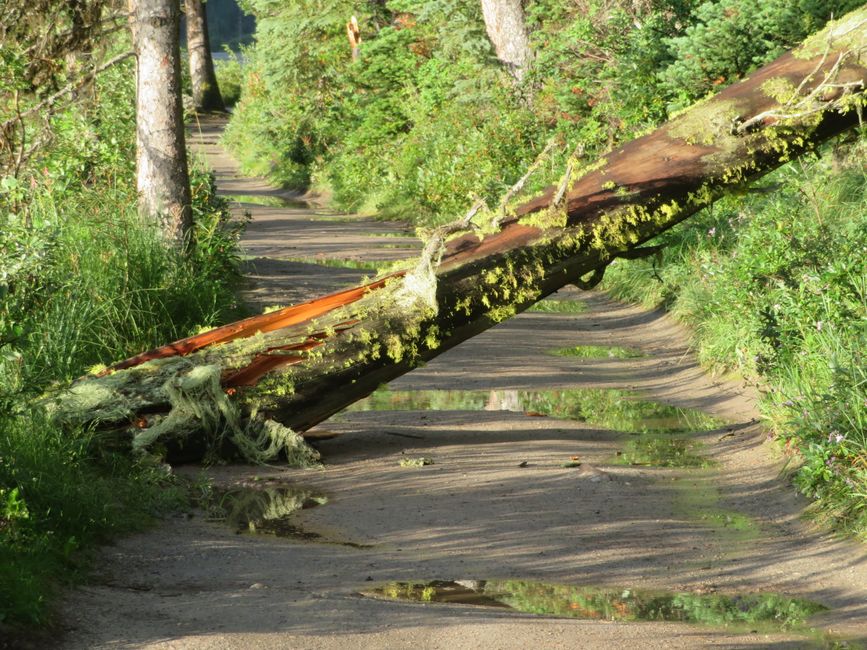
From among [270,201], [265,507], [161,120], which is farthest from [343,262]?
[270,201]

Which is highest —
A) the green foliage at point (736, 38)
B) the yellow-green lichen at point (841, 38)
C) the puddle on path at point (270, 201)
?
the green foliage at point (736, 38)

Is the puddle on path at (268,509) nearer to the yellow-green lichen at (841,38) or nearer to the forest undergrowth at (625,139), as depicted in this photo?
the forest undergrowth at (625,139)

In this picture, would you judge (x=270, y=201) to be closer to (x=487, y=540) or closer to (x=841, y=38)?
(x=841, y=38)

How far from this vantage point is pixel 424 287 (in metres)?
7.01

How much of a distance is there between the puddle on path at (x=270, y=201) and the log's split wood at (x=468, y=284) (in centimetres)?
1761

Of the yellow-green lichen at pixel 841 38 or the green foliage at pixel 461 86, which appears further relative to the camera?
the green foliage at pixel 461 86

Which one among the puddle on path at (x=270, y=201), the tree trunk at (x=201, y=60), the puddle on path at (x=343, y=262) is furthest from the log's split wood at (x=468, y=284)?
the tree trunk at (x=201, y=60)

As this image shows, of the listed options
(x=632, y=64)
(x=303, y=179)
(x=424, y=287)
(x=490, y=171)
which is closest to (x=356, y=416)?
(x=424, y=287)

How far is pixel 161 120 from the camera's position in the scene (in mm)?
10156

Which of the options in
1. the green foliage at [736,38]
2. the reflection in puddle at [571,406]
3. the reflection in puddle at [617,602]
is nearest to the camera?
the reflection in puddle at [617,602]

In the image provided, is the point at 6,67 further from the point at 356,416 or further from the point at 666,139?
the point at 666,139

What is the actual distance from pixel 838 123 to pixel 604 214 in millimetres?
1699

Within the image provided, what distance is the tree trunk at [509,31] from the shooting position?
20000 millimetres

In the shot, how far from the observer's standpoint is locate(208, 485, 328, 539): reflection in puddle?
5.96m
